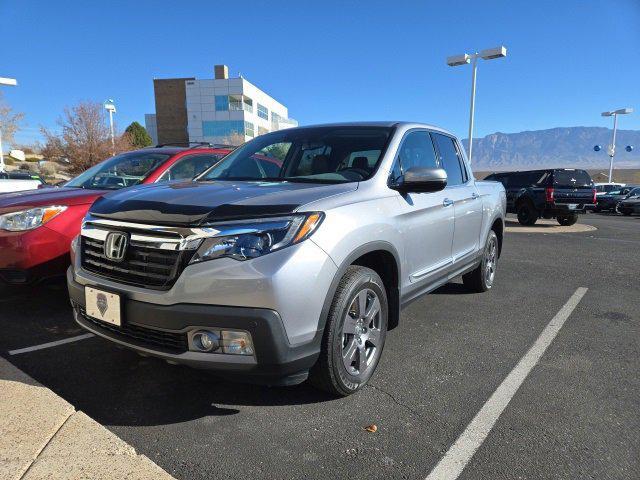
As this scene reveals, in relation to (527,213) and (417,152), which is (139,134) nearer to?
(527,213)

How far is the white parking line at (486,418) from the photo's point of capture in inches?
88.1

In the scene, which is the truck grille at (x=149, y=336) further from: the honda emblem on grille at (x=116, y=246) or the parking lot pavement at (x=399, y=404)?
the parking lot pavement at (x=399, y=404)

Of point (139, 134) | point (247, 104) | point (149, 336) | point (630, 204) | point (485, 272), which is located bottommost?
point (630, 204)

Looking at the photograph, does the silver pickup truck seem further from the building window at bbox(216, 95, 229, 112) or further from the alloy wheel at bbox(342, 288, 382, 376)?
the building window at bbox(216, 95, 229, 112)

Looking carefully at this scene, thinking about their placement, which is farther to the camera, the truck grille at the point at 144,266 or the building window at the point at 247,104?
the building window at the point at 247,104

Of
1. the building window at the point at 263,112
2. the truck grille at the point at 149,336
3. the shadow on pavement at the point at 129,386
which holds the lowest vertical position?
the shadow on pavement at the point at 129,386

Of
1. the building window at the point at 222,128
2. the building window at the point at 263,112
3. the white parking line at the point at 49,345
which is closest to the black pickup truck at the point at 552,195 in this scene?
the white parking line at the point at 49,345

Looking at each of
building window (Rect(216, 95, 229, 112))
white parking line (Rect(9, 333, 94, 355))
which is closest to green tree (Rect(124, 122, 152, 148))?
building window (Rect(216, 95, 229, 112))

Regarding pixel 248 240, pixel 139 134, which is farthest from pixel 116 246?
pixel 139 134

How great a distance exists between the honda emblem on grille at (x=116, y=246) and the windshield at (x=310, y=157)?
3.85 feet

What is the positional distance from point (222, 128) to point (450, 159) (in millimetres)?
64073

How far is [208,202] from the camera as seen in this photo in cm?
251

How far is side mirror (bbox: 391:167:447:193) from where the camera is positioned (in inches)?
121

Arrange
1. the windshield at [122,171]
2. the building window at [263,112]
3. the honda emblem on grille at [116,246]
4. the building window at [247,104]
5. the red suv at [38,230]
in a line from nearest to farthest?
the honda emblem on grille at [116,246] → the red suv at [38,230] → the windshield at [122,171] → the building window at [247,104] → the building window at [263,112]
